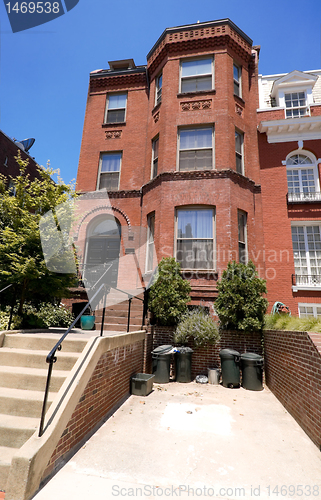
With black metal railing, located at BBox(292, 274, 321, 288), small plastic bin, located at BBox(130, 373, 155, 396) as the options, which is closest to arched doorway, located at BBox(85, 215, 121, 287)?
small plastic bin, located at BBox(130, 373, 155, 396)

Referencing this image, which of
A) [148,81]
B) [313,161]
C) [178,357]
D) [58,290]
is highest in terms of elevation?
[148,81]

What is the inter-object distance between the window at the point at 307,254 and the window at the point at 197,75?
24.9 feet

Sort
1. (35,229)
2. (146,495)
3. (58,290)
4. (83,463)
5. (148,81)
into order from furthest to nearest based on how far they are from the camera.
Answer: (148,81), (58,290), (35,229), (83,463), (146,495)

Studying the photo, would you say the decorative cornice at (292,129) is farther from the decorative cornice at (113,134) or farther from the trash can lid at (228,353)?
the trash can lid at (228,353)

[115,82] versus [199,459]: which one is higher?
[115,82]

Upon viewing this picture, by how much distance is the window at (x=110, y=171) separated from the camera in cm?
1369

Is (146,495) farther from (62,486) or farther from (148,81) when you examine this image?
(148,81)

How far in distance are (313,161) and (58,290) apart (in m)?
12.2

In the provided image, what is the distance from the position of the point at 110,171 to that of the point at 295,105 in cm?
967

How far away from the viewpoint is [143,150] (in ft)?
→ 44.8

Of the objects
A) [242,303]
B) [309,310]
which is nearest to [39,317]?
[242,303]

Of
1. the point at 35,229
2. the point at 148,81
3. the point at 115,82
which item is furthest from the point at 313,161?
the point at 35,229

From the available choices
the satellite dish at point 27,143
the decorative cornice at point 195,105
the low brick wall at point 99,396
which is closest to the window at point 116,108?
the decorative cornice at point 195,105

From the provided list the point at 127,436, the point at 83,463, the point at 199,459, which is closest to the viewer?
the point at 83,463
